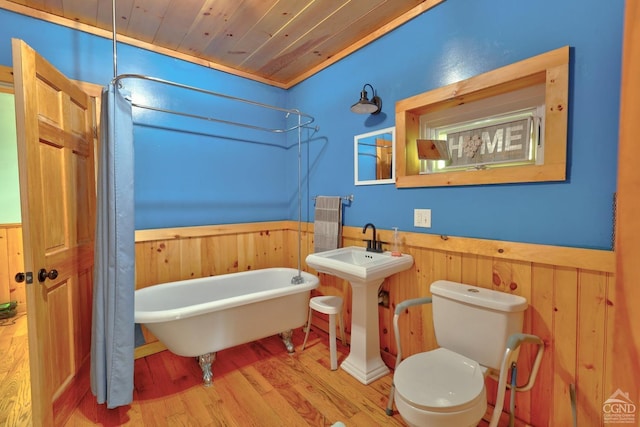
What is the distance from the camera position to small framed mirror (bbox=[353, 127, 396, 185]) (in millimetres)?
2148

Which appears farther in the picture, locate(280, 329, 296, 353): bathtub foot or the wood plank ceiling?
locate(280, 329, 296, 353): bathtub foot

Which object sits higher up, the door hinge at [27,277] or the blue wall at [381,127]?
the blue wall at [381,127]

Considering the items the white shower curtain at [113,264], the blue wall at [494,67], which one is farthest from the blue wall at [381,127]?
the white shower curtain at [113,264]

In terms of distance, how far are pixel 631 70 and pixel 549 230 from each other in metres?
1.28

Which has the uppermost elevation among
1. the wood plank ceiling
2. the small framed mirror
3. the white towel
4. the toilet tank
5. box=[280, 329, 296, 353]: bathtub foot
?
the wood plank ceiling

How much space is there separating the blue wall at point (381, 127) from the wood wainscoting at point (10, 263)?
2.18 meters

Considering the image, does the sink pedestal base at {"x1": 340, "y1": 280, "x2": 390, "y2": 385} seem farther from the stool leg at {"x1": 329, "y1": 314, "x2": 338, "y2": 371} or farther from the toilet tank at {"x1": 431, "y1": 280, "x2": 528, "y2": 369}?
the toilet tank at {"x1": 431, "y1": 280, "x2": 528, "y2": 369}

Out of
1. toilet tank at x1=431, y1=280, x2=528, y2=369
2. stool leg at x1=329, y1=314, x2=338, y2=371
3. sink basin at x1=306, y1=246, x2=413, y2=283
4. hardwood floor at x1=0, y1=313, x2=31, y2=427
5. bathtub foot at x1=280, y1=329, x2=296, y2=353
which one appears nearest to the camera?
toilet tank at x1=431, y1=280, x2=528, y2=369

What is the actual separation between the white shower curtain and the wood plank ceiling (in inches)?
28.7

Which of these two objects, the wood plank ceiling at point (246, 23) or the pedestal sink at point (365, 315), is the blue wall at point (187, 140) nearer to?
the wood plank ceiling at point (246, 23)

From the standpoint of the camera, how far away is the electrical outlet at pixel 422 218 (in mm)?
1915

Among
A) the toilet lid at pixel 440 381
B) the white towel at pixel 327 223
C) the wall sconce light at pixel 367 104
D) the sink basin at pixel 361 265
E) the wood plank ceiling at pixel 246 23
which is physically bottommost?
the toilet lid at pixel 440 381

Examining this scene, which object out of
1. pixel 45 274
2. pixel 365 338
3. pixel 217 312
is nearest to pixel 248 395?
pixel 217 312

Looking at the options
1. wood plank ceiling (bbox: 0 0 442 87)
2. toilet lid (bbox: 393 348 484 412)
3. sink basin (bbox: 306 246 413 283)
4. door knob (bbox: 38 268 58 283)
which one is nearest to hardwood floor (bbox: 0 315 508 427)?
toilet lid (bbox: 393 348 484 412)
